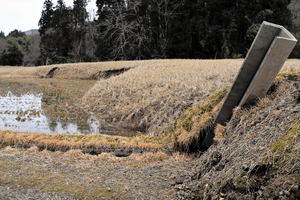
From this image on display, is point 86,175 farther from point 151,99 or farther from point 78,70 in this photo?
point 78,70

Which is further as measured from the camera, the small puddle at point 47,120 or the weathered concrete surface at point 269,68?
the small puddle at point 47,120

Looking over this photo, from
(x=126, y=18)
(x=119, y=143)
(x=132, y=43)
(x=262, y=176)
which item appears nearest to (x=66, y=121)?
(x=119, y=143)

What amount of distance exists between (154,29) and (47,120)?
27.2 meters

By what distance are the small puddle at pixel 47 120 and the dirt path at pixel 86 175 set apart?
309cm

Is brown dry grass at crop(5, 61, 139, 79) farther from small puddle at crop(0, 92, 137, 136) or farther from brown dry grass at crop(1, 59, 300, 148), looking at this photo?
small puddle at crop(0, 92, 137, 136)

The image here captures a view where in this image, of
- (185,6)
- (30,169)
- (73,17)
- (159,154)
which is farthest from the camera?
(73,17)

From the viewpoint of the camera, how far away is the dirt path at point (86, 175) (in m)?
3.23

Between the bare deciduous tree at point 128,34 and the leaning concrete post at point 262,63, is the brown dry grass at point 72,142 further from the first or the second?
the bare deciduous tree at point 128,34

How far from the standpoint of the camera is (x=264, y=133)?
122 inches

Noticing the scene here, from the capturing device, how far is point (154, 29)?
33.2 m

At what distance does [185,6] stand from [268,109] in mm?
28285

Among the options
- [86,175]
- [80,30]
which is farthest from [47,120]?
[80,30]

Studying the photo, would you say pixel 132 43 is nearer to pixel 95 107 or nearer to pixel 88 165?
pixel 95 107

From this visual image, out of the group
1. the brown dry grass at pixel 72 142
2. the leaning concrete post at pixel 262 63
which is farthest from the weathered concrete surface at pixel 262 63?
the brown dry grass at pixel 72 142
